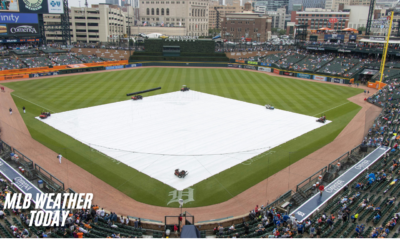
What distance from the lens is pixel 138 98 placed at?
49219 millimetres

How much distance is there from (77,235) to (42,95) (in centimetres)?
4152

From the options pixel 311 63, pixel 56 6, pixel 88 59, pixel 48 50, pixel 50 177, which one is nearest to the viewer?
pixel 50 177

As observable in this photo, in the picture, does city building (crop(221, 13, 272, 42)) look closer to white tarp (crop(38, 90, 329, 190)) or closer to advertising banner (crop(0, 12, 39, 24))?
advertising banner (crop(0, 12, 39, 24))

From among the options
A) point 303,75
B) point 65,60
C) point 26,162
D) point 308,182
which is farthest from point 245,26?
point 26,162

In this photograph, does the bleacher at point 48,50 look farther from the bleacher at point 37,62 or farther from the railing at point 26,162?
the railing at point 26,162

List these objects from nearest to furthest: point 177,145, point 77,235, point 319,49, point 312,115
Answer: point 77,235, point 177,145, point 312,115, point 319,49

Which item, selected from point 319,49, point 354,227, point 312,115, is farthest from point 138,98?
point 319,49

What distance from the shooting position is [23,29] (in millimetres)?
77562

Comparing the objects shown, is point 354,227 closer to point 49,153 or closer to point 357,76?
point 49,153

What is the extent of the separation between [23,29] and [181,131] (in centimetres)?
6562

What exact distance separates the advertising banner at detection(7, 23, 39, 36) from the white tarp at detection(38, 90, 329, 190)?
4955 centimetres

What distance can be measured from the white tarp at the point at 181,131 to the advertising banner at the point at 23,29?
163 feet

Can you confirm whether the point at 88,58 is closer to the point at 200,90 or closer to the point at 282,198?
the point at 200,90

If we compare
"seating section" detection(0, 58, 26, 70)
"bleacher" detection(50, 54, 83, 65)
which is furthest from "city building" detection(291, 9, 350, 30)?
"seating section" detection(0, 58, 26, 70)
